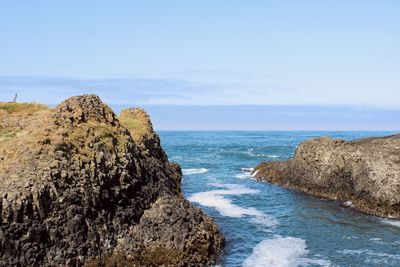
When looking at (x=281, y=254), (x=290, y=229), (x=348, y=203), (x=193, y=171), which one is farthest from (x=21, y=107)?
(x=193, y=171)

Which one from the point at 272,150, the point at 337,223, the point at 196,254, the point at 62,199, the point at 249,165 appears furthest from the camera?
the point at 272,150

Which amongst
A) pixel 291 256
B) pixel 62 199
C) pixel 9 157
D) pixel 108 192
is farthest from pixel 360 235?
pixel 9 157

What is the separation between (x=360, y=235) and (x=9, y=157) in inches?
809

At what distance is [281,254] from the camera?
2275 centimetres

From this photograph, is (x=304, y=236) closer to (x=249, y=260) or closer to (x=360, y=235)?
(x=360, y=235)

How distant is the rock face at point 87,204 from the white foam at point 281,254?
2068mm

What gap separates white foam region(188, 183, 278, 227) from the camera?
31.1 metres

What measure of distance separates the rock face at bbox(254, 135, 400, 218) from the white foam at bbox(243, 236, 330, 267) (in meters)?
11.2

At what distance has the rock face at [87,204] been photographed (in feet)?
57.0

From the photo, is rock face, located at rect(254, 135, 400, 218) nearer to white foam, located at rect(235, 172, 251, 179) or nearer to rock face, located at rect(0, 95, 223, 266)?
white foam, located at rect(235, 172, 251, 179)

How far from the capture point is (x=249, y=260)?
21.6 metres

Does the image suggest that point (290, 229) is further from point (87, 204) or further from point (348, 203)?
point (87, 204)

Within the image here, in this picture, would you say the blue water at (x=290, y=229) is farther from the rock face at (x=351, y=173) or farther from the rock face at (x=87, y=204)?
the rock face at (x=87, y=204)

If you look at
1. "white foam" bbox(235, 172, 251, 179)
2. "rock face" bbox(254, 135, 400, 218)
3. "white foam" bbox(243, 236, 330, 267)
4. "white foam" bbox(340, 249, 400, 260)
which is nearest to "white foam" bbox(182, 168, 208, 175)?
"white foam" bbox(235, 172, 251, 179)
